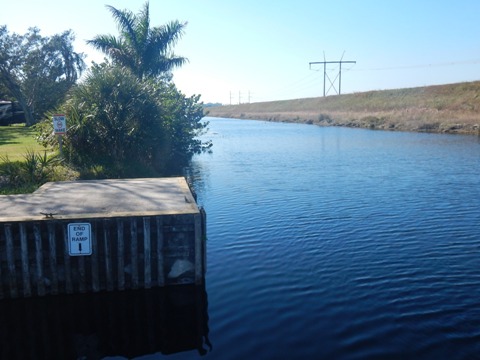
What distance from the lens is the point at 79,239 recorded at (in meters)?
10.3

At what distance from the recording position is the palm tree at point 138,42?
32906mm

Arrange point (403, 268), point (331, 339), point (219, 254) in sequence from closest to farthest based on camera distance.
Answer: point (331, 339)
point (403, 268)
point (219, 254)

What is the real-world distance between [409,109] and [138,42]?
5503cm

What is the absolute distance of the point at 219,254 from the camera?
1330cm

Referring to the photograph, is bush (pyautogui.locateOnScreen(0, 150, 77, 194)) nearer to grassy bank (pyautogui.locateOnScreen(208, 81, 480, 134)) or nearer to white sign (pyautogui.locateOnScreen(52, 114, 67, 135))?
white sign (pyautogui.locateOnScreen(52, 114, 67, 135))

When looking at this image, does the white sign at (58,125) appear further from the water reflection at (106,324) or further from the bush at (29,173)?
the water reflection at (106,324)

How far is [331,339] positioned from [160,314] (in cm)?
353

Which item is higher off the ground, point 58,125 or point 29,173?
point 58,125

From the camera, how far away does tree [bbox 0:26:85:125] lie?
4644 cm

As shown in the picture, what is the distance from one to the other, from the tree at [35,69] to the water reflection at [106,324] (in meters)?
38.5

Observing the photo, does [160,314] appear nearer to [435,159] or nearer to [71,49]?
[435,159]

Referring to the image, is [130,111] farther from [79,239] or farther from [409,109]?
[409,109]

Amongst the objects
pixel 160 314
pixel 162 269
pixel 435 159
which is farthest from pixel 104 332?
pixel 435 159

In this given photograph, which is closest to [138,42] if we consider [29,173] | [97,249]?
[29,173]
